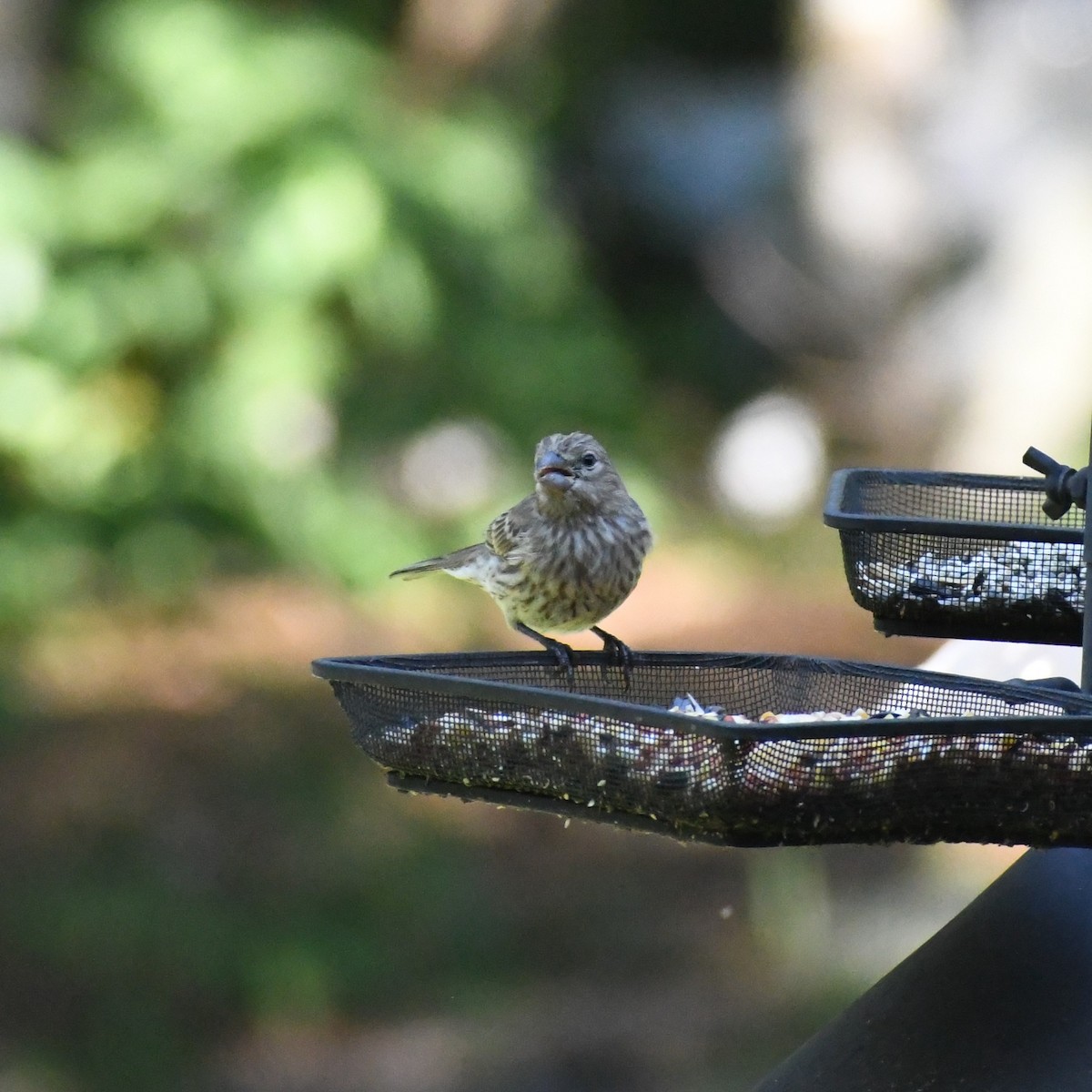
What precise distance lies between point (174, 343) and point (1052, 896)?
7185 millimetres

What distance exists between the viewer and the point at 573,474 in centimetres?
455

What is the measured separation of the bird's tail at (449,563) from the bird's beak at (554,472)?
0.46 metres

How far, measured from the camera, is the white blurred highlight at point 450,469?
1000 centimetres

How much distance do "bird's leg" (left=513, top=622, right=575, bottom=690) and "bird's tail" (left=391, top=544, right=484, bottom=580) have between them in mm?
500

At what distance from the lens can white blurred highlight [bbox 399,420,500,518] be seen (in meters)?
10.0

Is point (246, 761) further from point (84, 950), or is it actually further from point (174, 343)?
point (174, 343)

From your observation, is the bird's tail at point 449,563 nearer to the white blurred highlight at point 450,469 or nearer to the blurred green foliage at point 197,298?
the blurred green foliage at point 197,298

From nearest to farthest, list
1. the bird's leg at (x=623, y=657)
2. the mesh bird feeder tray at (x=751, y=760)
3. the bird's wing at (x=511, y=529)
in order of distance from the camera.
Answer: the mesh bird feeder tray at (x=751, y=760), the bird's leg at (x=623, y=657), the bird's wing at (x=511, y=529)

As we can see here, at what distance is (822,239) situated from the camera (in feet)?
42.3

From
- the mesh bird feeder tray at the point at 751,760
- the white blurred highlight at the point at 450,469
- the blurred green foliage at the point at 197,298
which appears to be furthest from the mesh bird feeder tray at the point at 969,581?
the white blurred highlight at the point at 450,469

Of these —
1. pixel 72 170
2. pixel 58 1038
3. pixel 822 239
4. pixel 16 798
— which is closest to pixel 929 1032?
pixel 58 1038

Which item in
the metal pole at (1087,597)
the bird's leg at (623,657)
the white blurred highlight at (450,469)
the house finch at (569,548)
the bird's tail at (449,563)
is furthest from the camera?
the white blurred highlight at (450,469)

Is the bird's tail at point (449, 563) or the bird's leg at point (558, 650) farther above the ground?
the bird's tail at point (449, 563)

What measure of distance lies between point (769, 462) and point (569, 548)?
962 cm
